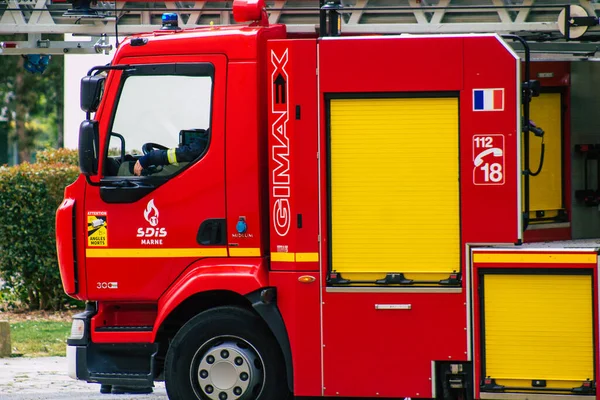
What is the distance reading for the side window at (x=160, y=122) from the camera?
7.27m

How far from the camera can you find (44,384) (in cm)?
966

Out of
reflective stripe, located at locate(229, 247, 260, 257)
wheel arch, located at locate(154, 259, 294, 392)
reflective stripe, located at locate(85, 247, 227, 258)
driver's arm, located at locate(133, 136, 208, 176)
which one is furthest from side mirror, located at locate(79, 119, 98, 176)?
reflective stripe, located at locate(229, 247, 260, 257)

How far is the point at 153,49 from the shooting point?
7.36 m

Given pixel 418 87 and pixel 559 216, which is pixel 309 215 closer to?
pixel 418 87

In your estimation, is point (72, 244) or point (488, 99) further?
point (72, 244)

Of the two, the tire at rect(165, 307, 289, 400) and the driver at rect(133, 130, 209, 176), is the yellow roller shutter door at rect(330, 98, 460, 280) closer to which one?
the tire at rect(165, 307, 289, 400)

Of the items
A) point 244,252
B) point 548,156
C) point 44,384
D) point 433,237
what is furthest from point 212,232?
point 44,384

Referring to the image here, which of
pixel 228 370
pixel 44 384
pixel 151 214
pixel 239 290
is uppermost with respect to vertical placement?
pixel 151 214

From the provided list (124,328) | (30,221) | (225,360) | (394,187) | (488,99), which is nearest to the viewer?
(488,99)

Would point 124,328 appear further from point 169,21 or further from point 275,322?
point 169,21

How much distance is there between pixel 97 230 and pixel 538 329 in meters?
3.11

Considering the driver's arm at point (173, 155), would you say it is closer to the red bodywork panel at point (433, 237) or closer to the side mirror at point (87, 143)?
the side mirror at point (87, 143)

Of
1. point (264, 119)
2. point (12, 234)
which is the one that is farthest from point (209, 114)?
point (12, 234)

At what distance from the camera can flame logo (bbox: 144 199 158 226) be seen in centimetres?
729
